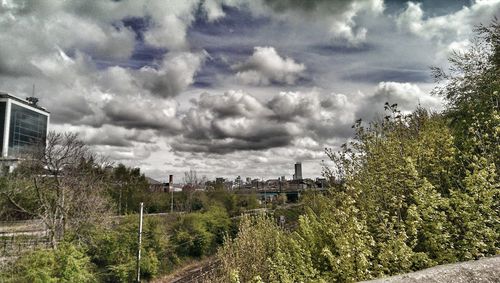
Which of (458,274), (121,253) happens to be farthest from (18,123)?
(458,274)

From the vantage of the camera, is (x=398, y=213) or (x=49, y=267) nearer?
(x=398, y=213)

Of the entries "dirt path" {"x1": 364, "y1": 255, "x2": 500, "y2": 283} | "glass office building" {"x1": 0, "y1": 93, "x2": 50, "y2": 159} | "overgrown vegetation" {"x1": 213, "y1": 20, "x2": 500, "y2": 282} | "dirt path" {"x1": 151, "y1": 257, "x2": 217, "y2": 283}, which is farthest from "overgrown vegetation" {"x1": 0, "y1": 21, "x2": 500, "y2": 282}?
"glass office building" {"x1": 0, "y1": 93, "x2": 50, "y2": 159}

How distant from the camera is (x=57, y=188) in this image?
24359mm

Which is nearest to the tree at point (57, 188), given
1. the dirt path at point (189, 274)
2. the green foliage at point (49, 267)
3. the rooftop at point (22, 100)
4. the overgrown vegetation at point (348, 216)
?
the overgrown vegetation at point (348, 216)

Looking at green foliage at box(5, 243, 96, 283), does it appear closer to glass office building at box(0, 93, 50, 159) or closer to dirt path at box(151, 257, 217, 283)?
dirt path at box(151, 257, 217, 283)

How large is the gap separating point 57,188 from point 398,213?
24.1 metres

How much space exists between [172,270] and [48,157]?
13.9m

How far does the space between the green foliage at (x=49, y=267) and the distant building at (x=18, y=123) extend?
35.8 m

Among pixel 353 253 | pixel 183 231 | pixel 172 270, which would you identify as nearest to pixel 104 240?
pixel 172 270

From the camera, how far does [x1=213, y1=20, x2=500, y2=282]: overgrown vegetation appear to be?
5695mm

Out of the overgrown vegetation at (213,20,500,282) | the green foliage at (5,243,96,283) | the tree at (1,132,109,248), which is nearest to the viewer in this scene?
the overgrown vegetation at (213,20,500,282)

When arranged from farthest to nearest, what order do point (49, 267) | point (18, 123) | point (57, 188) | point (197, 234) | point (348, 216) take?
point (18, 123)
point (197, 234)
point (57, 188)
point (49, 267)
point (348, 216)

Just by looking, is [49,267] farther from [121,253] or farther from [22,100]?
[22,100]

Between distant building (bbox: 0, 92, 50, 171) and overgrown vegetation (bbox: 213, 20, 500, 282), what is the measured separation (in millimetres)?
49385
